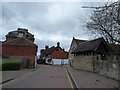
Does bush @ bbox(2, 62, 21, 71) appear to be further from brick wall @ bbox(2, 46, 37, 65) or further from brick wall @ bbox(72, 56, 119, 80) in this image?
brick wall @ bbox(72, 56, 119, 80)

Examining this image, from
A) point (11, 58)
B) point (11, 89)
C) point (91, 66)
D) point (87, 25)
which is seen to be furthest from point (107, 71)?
point (11, 58)

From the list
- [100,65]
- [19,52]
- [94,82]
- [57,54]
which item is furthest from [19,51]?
[57,54]

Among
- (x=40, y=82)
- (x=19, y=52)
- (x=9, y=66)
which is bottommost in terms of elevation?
(x=40, y=82)

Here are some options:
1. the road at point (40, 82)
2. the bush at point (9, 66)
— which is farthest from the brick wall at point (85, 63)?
the bush at point (9, 66)

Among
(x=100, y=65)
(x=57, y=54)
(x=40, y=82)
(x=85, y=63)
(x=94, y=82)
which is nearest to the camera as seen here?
(x=94, y=82)

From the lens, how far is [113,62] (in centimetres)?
1230

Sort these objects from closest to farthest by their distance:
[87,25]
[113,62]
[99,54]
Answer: [113,62]
[87,25]
[99,54]

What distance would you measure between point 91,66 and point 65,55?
3589 cm

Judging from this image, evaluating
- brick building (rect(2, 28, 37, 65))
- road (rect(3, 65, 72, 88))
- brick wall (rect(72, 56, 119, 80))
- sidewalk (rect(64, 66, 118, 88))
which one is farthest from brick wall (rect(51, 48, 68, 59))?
sidewalk (rect(64, 66, 118, 88))

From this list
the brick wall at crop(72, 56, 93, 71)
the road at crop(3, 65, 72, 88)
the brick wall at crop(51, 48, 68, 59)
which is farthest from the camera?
the brick wall at crop(51, 48, 68, 59)

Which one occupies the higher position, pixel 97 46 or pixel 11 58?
pixel 97 46

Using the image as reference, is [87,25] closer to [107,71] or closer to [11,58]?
[107,71]

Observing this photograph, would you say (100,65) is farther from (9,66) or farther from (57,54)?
(57,54)

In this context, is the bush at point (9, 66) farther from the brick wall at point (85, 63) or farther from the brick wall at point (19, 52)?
the brick wall at point (85, 63)
